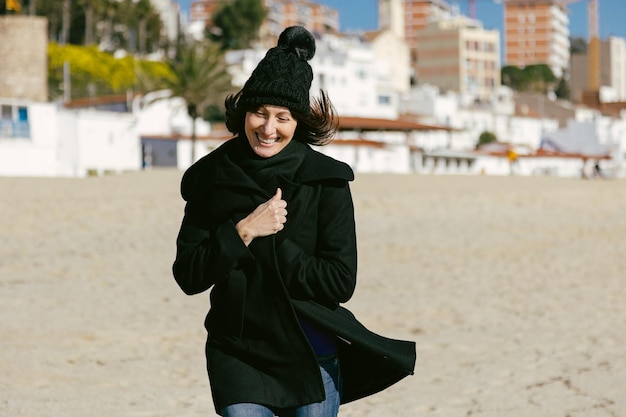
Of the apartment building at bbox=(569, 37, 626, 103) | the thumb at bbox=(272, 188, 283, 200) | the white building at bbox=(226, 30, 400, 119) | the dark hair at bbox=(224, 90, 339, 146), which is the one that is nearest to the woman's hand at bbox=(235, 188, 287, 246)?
the thumb at bbox=(272, 188, 283, 200)

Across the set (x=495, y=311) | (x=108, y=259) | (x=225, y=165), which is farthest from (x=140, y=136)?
(x=225, y=165)

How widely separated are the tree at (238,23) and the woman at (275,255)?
354ft

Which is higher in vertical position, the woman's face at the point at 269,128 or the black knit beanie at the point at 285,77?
the black knit beanie at the point at 285,77

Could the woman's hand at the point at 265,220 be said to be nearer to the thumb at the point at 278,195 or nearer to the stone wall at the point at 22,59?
the thumb at the point at 278,195

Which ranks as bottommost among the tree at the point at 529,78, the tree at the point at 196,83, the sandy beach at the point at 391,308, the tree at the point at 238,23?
the sandy beach at the point at 391,308

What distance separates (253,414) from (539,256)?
15398 mm

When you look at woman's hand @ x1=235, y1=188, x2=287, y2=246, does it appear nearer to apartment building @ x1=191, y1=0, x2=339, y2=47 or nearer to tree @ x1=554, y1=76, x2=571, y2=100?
apartment building @ x1=191, y1=0, x2=339, y2=47

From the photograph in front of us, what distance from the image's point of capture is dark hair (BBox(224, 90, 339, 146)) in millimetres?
3113

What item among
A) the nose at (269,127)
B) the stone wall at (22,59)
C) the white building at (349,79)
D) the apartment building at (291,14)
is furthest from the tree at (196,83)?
the apartment building at (291,14)

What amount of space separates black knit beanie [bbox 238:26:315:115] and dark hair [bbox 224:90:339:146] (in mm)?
34

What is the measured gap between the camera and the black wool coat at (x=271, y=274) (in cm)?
297

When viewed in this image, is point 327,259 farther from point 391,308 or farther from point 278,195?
point 391,308

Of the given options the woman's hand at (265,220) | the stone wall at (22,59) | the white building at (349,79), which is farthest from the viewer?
the white building at (349,79)

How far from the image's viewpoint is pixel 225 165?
3035 millimetres
